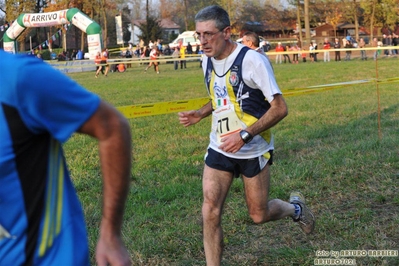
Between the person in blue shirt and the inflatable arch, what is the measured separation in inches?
1396

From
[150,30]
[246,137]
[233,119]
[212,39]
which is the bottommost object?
[246,137]

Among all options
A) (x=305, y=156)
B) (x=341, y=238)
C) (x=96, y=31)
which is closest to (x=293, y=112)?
(x=305, y=156)

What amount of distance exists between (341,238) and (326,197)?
4.51 ft

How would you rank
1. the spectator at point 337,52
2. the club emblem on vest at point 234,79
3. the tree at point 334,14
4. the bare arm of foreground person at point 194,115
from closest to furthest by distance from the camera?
the club emblem on vest at point 234,79
the bare arm of foreground person at point 194,115
the spectator at point 337,52
the tree at point 334,14

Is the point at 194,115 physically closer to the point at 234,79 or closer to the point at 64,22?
the point at 234,79

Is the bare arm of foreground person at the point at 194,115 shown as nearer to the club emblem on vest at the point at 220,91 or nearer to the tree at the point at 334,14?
the club emblem on vest at the point at 220,91

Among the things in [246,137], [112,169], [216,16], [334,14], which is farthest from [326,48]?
[112,169]

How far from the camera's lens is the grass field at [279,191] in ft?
16.9

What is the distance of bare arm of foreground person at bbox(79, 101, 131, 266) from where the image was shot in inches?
75.7

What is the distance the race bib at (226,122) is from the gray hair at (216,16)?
63cm

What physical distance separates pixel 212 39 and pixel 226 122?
2.13 feet

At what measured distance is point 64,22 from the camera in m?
39.3

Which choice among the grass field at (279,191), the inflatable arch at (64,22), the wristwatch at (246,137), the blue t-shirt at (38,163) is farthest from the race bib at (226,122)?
the inflatable arch at (64,22)

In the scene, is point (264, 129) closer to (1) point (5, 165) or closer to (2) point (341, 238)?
(2) point (341, 238)
